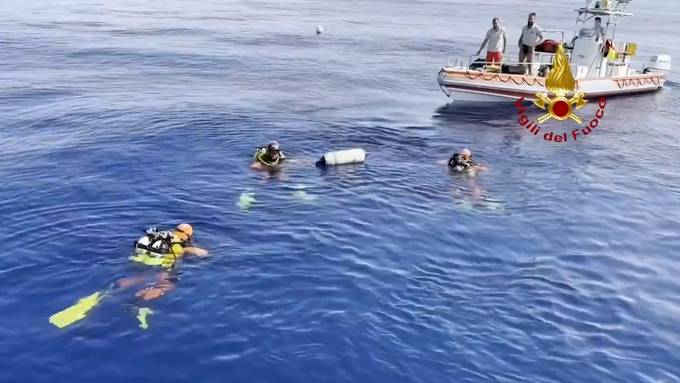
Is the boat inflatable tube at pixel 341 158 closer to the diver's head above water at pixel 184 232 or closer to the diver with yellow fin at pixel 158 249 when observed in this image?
the diver's head above water at pixel 184 232

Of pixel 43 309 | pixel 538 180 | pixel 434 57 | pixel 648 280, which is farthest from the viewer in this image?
pixel 434 57

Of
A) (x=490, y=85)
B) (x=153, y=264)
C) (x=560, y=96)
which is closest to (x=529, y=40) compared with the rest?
(x=490, y=85)

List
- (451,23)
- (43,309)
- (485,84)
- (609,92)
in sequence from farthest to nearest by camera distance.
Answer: (451,23) < (609,92) < (485,84) < (43,309)

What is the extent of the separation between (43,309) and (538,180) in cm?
1915

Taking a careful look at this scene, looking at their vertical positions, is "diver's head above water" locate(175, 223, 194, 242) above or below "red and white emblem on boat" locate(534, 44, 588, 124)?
below

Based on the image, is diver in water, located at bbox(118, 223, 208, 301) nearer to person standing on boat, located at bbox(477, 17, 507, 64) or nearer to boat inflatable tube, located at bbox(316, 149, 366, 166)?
boat inflatable tube, located at bbox(316, 149, 366, 166)

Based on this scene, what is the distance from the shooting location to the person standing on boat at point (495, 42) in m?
36.8

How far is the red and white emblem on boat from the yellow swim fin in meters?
27.7

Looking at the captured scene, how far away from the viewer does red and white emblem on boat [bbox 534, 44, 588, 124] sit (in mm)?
37625

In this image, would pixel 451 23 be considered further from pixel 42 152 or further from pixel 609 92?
pixel 42 152

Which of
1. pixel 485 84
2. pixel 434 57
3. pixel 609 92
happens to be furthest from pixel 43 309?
pixel 434 57

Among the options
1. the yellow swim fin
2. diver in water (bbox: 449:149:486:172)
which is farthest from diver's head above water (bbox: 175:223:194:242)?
diver in water (bbox: 449:149:486:172)

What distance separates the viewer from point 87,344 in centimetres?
1410

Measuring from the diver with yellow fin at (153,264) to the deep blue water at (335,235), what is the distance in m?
0.35
